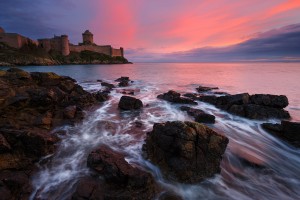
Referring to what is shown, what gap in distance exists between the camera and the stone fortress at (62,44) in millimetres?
82688

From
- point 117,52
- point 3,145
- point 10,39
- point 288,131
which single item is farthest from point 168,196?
point 117,52

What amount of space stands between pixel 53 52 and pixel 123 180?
112171mm

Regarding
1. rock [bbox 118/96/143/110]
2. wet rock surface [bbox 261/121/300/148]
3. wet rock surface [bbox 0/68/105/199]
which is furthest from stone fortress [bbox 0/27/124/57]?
wet rock surface [bbox 261/121/300/148]

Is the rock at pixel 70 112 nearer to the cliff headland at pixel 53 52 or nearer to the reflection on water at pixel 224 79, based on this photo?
the reflection on water at pixel 224 79

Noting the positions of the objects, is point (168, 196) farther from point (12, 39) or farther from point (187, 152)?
point (12, 39)

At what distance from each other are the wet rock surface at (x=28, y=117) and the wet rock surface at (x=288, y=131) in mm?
11564

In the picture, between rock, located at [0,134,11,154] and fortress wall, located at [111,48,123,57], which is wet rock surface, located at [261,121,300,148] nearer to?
rock, located at [0,134,11,154]

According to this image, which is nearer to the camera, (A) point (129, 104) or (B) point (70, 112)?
(B) point (70, 112)

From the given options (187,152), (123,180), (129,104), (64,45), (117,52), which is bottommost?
(123,180)

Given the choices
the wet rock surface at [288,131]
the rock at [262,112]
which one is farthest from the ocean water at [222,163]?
the rock at [262,112]

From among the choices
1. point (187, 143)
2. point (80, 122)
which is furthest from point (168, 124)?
point (80, 122)

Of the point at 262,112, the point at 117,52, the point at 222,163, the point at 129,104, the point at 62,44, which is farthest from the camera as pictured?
the point at 117,52

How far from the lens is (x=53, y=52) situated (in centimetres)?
10088

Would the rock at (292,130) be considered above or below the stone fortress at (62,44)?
below
